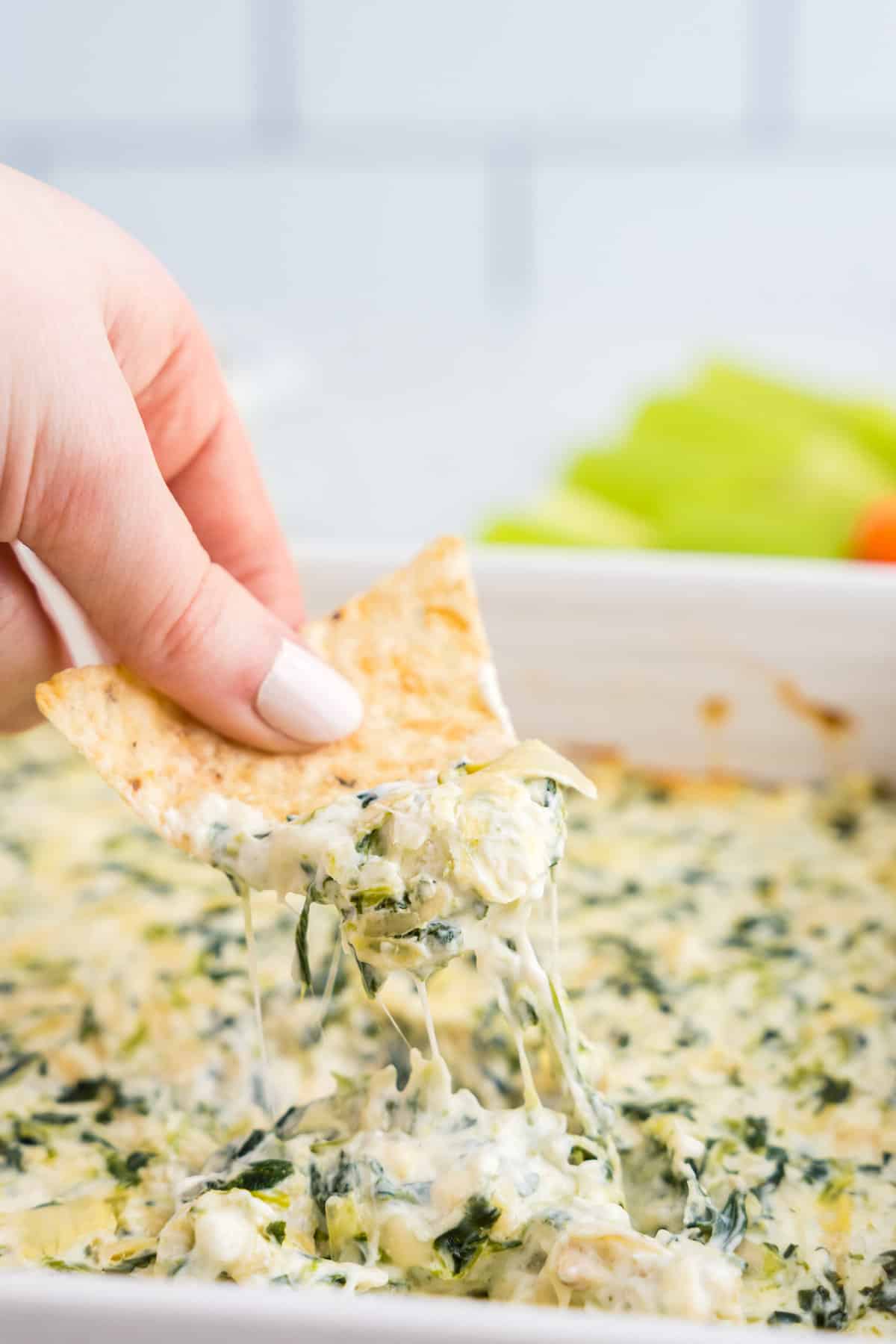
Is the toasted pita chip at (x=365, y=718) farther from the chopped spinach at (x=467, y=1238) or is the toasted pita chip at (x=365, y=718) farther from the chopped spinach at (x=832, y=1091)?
the chopped spinach at (x=832, y=1091)

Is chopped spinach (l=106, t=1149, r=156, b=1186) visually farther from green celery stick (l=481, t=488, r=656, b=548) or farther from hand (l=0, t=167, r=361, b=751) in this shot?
green celery stick (l=481, t=488, r=656, b=548)

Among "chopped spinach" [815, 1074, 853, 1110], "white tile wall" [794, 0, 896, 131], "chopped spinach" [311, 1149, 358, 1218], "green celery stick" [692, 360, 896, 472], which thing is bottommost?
"chopped spinach" [815, 1074, 853, 1110]

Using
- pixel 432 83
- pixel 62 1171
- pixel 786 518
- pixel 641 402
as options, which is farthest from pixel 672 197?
pixel 62 1171

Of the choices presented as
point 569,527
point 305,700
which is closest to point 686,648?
point 569,527

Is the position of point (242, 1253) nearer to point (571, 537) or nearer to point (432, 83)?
point (571, 537)

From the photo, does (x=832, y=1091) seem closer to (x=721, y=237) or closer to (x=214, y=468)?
(x=214, y=468)

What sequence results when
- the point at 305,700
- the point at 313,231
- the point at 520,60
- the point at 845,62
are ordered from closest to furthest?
the point at 305,700
the point at 845,62
the point at 520,60
the point at 313,231

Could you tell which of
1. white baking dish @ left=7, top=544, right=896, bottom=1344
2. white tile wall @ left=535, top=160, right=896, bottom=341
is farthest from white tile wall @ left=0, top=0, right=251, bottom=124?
white baking dish @ left=7, top=544, right=896, bottom=1344
